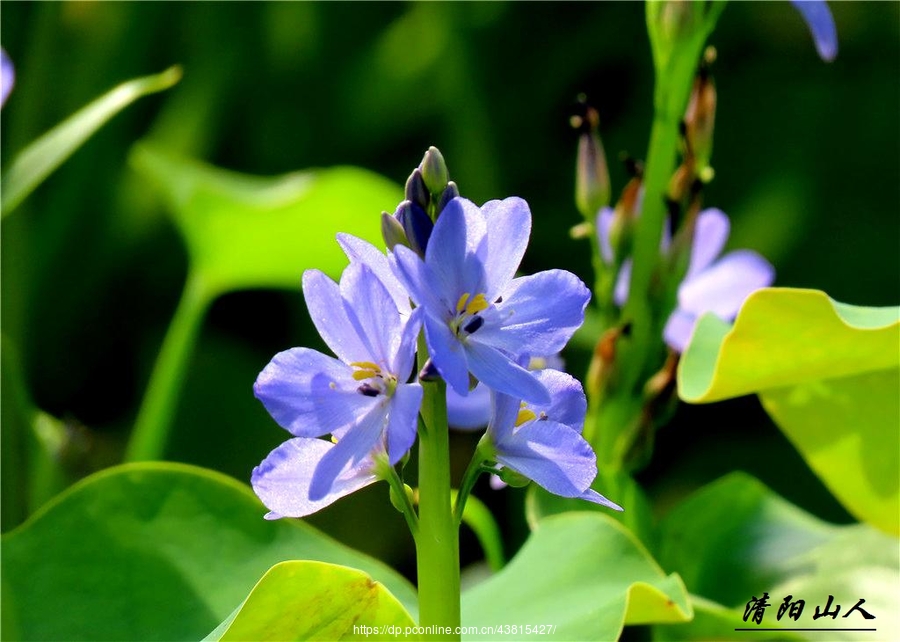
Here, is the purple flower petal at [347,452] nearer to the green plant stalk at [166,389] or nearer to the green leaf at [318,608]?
the green leaf at [318,608]

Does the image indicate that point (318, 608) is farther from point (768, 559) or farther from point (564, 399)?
point (768, 559)

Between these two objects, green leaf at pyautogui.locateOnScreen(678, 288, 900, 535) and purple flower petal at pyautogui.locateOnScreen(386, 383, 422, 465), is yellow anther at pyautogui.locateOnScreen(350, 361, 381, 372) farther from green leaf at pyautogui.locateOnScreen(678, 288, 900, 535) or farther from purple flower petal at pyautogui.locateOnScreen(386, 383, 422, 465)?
green leaf at pyautogui.locateOnScreen(678, 288, 900, 535)

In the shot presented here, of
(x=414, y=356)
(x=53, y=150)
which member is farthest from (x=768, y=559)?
(x=53, y=150)

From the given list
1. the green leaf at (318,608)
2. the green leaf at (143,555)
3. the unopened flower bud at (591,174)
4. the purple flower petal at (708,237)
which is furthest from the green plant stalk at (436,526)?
the purple flower petal at (708,237)

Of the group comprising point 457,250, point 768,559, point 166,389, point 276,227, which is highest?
point 457,250

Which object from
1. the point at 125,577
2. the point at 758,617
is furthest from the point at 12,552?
the point at 758,617

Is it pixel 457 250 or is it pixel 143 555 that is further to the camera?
pixel 143 555

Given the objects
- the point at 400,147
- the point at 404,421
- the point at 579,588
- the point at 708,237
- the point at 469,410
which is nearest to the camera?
the point at 404,421

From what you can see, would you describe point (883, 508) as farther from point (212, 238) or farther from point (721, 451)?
point (721, 451)
